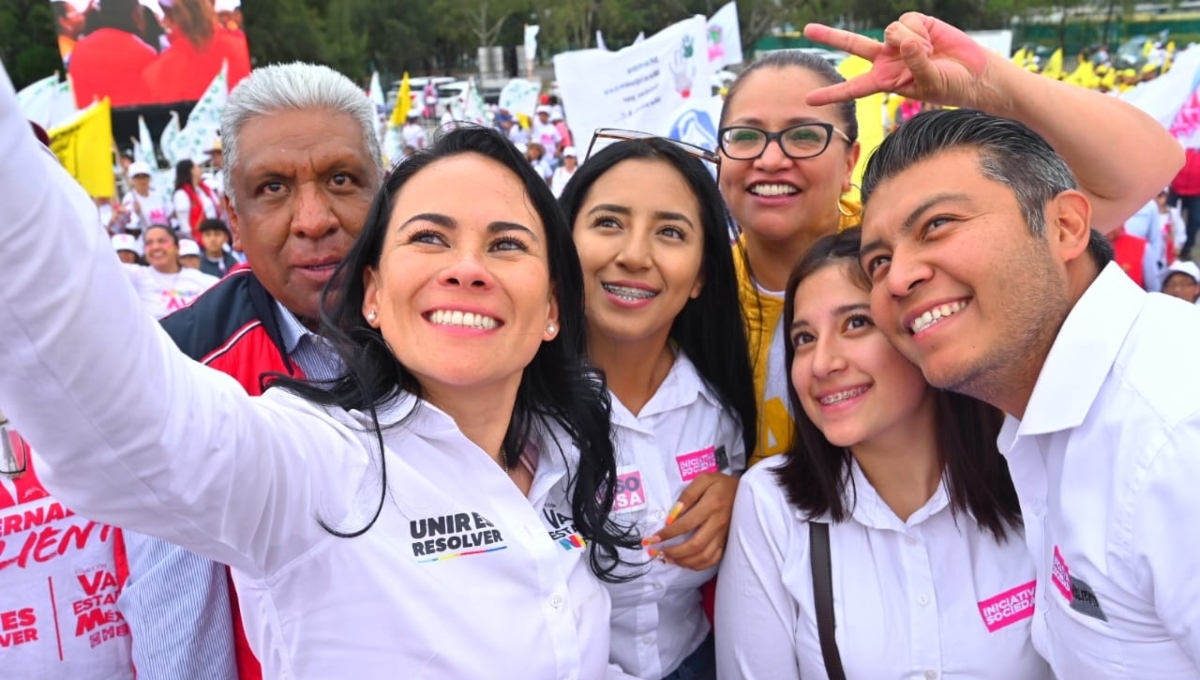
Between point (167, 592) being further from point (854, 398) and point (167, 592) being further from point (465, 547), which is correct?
point (854, 398)

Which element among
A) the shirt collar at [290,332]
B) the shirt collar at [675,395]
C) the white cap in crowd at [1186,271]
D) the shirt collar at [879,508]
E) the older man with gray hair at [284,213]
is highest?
the older man with gray hair at [284,213]

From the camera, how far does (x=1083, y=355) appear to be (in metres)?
1.77

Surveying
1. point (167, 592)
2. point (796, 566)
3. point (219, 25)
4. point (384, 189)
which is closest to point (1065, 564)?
point (796, 566)

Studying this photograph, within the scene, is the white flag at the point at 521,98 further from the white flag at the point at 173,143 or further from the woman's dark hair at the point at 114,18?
the woman's dark hair at the point at 114,18

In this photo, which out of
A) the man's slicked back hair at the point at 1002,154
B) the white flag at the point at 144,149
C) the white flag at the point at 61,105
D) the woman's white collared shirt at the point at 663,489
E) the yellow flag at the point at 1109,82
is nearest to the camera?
the man's slicked back hair at the point at 1002,154

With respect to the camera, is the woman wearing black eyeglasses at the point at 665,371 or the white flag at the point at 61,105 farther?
the white flag at the point at 61,105

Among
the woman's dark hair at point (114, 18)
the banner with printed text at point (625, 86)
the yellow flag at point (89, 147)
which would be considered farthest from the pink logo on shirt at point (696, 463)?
the woman's dark hair at point (114, 18)

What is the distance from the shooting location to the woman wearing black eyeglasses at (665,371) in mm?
2381

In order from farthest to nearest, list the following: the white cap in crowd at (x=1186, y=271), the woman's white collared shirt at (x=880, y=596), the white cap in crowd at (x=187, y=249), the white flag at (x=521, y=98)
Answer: the white flag at (x=521, y=98) → the white cap in crowd at (x=187, y=249) → the white cap in crowd at (x=1186, y=271) → the woman's white collared shirt at (x=880, y=596)

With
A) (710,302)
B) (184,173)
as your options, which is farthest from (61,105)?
(710,302)

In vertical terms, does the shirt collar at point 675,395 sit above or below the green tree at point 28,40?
below

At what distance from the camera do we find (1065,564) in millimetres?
1824

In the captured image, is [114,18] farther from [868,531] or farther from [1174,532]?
[1174,532]

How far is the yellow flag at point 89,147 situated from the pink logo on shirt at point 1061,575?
8.04 meters
